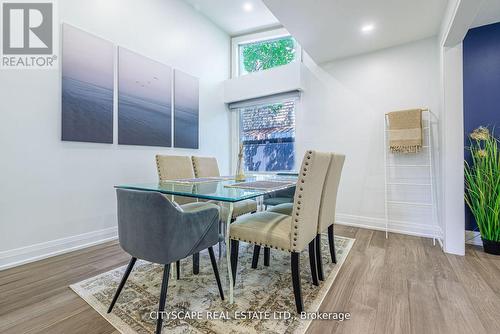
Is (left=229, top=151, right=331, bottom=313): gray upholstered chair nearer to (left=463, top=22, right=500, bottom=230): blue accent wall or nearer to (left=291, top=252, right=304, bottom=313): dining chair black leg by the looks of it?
(left=291, top=252, right=304, bottom=313): dining chair black leg

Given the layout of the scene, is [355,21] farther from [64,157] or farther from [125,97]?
[64,157]

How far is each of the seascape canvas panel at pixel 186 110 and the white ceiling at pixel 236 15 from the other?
118cm

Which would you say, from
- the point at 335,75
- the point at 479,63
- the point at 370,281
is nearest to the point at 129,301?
the point at 370,281

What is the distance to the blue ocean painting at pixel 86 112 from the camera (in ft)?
7.77

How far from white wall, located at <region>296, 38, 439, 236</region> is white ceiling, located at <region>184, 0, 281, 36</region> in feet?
3.51

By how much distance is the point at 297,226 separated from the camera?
55.9 inches

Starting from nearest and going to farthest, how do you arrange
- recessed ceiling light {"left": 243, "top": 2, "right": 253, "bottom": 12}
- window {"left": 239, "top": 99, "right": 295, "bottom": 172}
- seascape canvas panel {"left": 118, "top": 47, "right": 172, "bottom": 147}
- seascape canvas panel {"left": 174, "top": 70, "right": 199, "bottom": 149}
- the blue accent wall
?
the blue accent wall, seascape canvas panel {"left": 118, "top": 47, "right": 172, "bottom": 147}, seascape canvas panel {"left": 174, "top": 70, "right": 199, "bottom": 149}, recessed ceiling light {"left": 243, "top": 2, "right": 253, "bottom": 12}, window {"left": 239, "top": 99, "right": 295, "bottom": 172}

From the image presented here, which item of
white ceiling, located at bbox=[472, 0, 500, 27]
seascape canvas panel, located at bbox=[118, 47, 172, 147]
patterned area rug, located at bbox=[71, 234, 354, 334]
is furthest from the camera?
seascape canvas panel, located at bbox=[118, 47, 172, 147]

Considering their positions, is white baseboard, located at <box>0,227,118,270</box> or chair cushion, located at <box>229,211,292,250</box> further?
white baseboard, located at <box>0,227,118,270</box>

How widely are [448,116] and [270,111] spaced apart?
261 cm

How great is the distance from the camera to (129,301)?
1547 mm

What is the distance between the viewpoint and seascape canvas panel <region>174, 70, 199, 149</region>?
3.51 meters

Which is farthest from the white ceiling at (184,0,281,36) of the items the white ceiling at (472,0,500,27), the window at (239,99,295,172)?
the white ceiling at (472,0,500,27)

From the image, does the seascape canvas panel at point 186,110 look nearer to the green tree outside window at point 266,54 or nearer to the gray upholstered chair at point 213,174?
the gray upholstered chair at point 213,174
